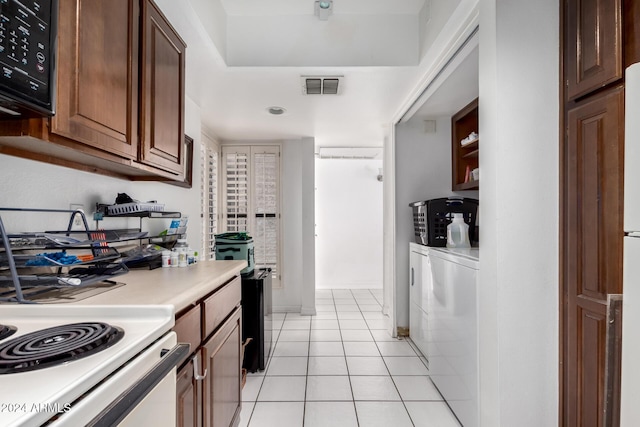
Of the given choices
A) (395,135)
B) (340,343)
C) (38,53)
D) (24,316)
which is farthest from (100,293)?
(395,135)

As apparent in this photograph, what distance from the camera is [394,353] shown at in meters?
3.06

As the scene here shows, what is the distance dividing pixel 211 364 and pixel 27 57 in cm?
119

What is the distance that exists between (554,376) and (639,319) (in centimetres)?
82

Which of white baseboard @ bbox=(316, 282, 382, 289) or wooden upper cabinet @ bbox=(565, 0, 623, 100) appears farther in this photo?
white baseboard @ bbox=(316, 282, 382, 289)

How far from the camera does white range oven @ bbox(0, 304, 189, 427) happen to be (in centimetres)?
52

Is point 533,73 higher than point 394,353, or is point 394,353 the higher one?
point 533,73

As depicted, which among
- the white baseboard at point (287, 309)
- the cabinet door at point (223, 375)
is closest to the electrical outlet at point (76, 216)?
the cabinet door at point (223, 375)

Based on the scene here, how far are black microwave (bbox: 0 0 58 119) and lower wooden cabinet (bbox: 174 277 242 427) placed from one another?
2.35ft

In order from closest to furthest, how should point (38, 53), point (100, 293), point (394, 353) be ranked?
point (38, 53)
point (100, 293)
point (394, 353)

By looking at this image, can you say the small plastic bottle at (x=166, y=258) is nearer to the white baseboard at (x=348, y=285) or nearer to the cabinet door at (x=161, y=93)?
the cabinet door at (x=161, y=93)

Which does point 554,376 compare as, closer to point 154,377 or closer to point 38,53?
point 154,377

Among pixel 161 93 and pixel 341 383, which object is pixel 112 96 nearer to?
pixel 161 93

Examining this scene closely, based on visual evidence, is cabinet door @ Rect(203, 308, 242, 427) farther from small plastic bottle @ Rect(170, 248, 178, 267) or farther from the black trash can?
the black trash can

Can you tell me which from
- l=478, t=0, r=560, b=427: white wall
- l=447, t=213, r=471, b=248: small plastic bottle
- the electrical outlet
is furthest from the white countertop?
l=447, t=213, r=471, b=248: small plastic bottle
